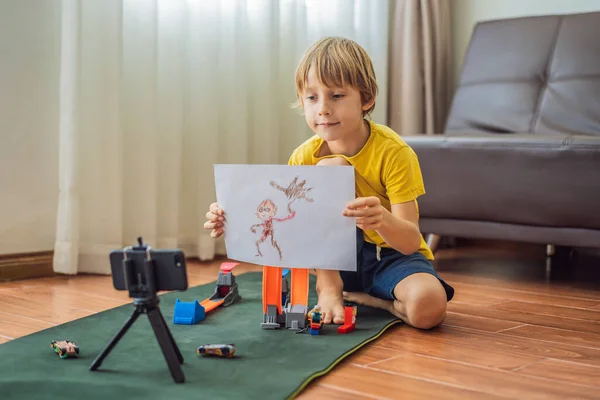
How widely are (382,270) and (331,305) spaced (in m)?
0.14

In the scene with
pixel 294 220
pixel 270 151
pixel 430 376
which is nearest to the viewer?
pixel 430 376

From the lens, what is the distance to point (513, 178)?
6.14 feet

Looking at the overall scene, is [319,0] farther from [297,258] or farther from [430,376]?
[430,376]

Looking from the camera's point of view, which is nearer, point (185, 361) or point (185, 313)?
point (185, 361)

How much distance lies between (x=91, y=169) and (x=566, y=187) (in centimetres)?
123

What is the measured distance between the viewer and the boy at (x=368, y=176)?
1321 mm

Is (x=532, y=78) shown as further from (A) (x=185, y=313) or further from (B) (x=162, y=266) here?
(B) (x=162, y=266)

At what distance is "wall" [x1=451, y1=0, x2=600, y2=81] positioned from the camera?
8.16 ft

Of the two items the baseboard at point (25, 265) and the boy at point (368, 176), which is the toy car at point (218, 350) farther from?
the baseboard at point (25, 265)

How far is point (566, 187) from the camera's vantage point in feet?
5.89

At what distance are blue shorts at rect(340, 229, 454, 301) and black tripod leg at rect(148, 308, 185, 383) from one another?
541mm

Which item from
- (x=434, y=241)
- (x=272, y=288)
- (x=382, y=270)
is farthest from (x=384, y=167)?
(x=434, y=241)

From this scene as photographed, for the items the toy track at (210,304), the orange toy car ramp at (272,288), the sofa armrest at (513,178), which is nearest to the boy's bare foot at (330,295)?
the orange toy car ramp at (272,288)

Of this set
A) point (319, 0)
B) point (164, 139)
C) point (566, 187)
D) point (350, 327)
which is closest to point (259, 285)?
point (350, 327)
